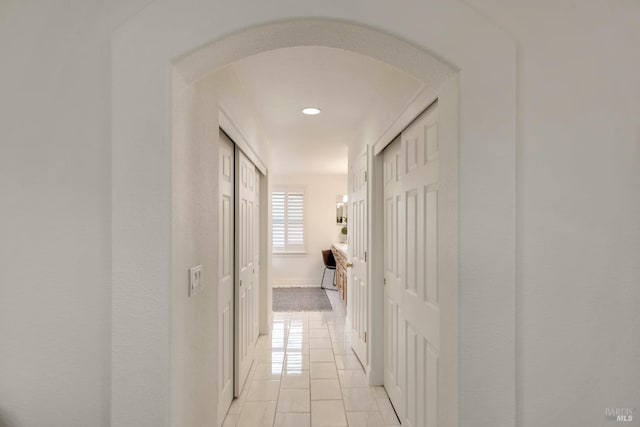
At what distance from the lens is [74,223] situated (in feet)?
3.88

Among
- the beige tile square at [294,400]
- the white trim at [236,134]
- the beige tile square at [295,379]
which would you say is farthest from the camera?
the beige tile square at [295,379]

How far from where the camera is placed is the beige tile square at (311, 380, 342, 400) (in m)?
2.77

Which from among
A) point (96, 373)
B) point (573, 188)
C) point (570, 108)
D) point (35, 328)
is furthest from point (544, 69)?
point (35, 328)

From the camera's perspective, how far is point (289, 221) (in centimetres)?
752

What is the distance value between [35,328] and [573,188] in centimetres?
184

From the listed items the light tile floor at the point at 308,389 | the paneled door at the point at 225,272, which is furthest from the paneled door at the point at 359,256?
the paneled door at the point at 225,272

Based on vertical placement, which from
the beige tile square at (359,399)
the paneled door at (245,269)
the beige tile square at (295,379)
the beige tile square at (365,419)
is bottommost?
the beige tile square at (295,379)

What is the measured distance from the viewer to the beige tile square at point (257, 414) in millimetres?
2414

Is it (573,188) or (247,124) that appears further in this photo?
(247,124)

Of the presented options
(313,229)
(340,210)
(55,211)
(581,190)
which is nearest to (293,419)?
(55,211)

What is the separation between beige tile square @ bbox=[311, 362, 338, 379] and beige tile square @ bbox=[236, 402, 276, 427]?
593 millimetres

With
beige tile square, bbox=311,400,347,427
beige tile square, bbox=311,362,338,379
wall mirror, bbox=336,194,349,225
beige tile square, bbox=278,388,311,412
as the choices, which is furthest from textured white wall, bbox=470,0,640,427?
wall mirror, bbox=336,194,349,225

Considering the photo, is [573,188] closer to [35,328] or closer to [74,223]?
[74,223]

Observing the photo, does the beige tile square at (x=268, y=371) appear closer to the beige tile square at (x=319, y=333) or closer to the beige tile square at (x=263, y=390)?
the beige tile square at (x=263, y=390)
